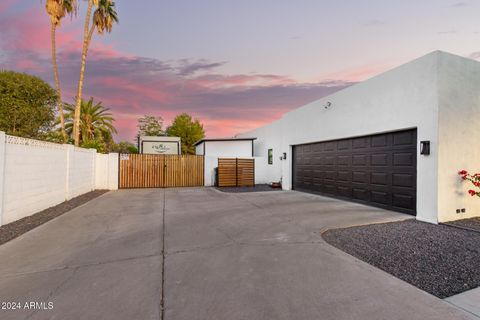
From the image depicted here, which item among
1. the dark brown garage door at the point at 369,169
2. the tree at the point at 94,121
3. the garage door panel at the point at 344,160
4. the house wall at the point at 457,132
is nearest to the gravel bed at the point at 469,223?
the house wall at the point at 457,132

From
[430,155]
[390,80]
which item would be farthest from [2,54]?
[430,155]

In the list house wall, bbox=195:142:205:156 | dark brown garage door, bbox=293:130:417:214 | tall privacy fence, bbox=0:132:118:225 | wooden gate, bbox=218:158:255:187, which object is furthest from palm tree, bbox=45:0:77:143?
Answer: dark brown garage door, bbox=293:130:417:214

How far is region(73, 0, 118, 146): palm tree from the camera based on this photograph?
1295 centimetres

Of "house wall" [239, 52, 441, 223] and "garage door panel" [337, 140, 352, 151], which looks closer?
"house wall" [239, 52, 441, 223]

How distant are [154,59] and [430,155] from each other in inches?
483

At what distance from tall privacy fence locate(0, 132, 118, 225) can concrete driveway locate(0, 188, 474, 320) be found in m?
1.03

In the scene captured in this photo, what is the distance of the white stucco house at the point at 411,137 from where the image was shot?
5336 mm

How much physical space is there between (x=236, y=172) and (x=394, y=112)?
9.15 m

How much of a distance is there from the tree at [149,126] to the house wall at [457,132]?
3638 cm

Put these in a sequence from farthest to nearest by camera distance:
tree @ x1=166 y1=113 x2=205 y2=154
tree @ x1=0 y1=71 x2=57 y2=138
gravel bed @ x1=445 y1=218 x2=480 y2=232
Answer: tree @ x1=166 y1=113 x2=205 y2=154, tree @ x1=0 y1=71 x2=57 y2=138, gravel bed @ x1=445 y1=218 x2=480 y2=232

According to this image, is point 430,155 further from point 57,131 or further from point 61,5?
point 57,131

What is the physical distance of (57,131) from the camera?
1590 centimetres

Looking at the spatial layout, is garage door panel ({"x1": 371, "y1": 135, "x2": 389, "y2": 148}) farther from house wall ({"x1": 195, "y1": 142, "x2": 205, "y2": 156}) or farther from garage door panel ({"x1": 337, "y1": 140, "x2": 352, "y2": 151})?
house wall ({"x1": 195, "y1": 142, "x2": 205, "y2": 156})

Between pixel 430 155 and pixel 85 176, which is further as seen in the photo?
pixel 85 176
